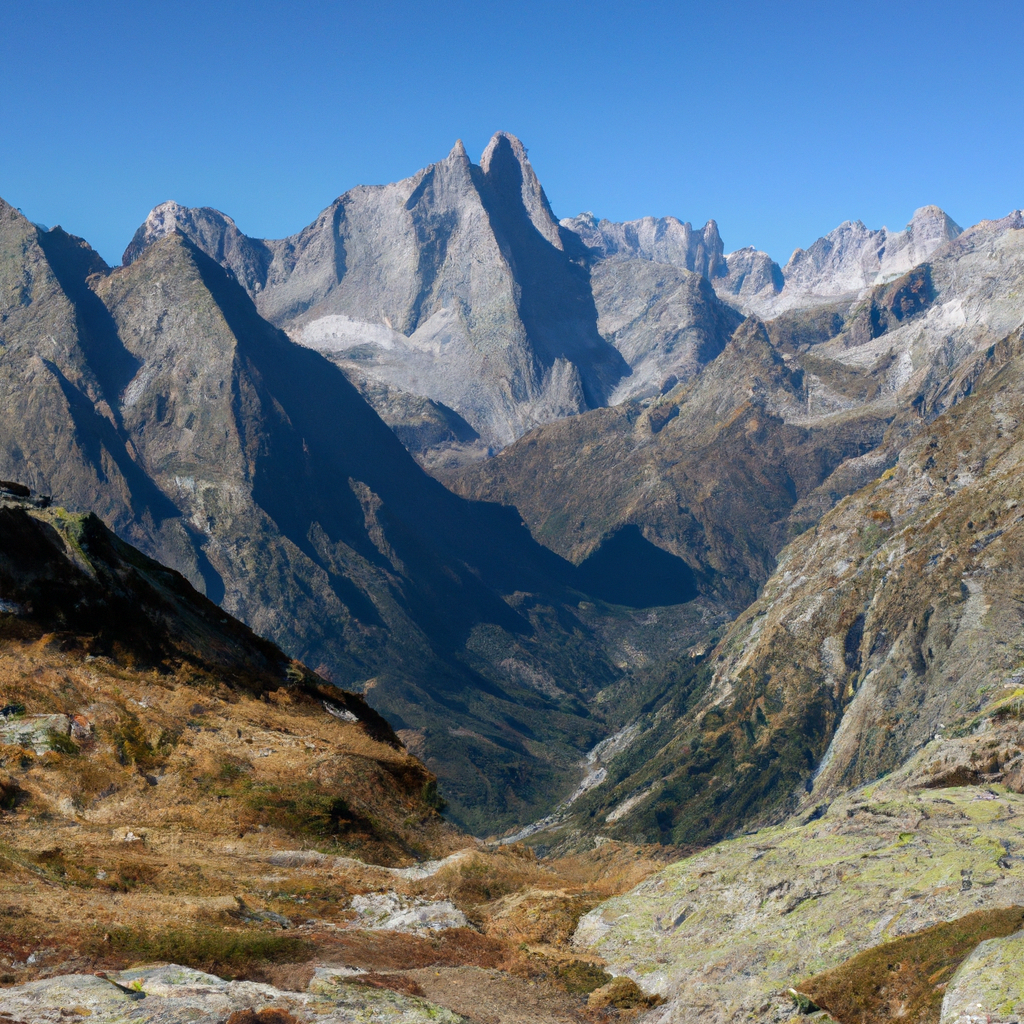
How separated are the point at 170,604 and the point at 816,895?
44.0 metres

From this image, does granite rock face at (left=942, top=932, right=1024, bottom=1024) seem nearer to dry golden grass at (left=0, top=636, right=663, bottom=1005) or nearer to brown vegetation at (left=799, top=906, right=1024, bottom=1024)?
brown vegetation at (left=799, top=906, right=1024, bottom=1024)

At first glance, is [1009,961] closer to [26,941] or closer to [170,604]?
[26,941]

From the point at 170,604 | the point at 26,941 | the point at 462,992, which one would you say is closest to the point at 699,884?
the point at 462,992

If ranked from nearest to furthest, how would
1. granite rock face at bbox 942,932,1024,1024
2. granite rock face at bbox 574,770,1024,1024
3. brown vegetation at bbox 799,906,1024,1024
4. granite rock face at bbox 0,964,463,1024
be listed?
granite rock face at bbox 942,932,1024,1024 < granite rock face at bbox 0,964,463,1024 < brown vegetation at bbox 799,906,1024,1024 < granite rock face at bbox 574,770,1024,1024

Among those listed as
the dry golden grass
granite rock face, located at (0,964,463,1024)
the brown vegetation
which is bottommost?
the brown vegetation

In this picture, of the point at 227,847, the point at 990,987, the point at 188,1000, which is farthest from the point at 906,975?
the point at 227,847

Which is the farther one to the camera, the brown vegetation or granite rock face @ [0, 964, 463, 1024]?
the brown vegetation

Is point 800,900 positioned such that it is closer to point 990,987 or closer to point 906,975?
point 906,975

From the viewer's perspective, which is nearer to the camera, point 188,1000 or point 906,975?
point 188,1000

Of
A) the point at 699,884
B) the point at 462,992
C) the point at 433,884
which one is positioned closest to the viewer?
the point at 462,992

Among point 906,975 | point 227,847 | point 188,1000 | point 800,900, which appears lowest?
point 906,975

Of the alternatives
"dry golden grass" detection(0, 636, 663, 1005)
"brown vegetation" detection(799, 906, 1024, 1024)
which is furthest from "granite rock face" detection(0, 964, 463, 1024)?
"brown vegetation" detection(799, 906, 1024, 1024)

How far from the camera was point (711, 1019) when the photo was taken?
92.4ft

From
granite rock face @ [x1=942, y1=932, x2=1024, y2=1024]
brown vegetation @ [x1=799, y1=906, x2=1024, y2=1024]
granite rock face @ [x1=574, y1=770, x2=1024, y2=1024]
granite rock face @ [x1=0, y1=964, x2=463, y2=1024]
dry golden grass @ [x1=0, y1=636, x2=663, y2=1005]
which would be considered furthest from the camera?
dry golden grass @ [x1=0, y1=636, x2=663, y2=1005]
